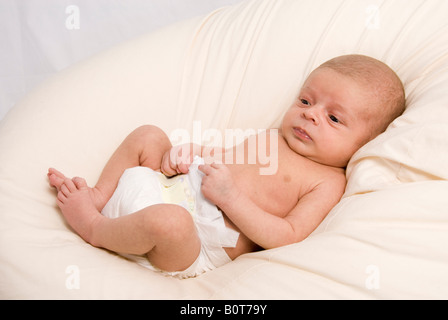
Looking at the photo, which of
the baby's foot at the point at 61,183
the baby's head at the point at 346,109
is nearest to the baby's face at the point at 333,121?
the baby's head at the point at 346,109

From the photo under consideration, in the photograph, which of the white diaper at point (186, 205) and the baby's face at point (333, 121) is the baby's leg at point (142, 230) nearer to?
the white diaper at point (186, 205)

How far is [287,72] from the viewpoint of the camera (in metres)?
1.70

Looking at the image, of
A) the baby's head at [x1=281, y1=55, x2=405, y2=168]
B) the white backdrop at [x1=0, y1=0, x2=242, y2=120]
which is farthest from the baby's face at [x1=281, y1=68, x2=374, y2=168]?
the white backdrop at [x1=0, y1=0, x2=242, y2=120]

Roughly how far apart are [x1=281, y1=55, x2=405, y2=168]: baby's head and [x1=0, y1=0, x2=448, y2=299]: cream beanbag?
Result: 0.22 feet

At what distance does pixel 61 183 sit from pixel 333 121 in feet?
2.70

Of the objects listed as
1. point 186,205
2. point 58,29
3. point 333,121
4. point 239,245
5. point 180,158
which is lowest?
point 239,245

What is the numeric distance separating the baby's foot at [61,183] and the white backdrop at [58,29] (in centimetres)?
99

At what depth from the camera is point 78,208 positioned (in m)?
1.34

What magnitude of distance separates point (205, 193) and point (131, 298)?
369 mm

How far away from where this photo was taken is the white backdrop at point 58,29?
232cm

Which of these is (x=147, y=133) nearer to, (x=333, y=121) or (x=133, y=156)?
(x=133, y=156)

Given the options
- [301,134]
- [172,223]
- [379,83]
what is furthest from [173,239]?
[379,83]
